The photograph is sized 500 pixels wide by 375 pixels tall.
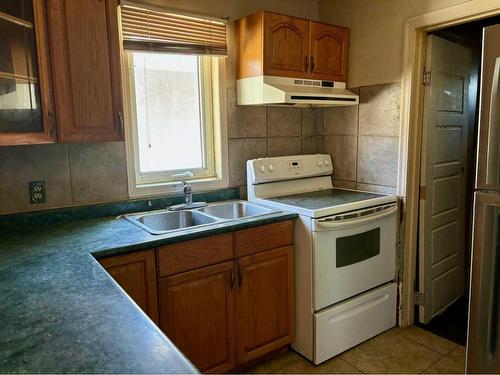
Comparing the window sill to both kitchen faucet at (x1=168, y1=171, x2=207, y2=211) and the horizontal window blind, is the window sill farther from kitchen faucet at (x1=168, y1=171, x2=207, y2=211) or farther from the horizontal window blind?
the horizontal window blind

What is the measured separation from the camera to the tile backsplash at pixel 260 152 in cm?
197

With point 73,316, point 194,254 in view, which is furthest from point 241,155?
point 73,316

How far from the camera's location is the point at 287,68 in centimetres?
241

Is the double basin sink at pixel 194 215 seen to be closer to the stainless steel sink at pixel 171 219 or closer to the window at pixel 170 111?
the stainless steel sink at pixel 171 219

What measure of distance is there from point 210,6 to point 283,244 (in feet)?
5.14

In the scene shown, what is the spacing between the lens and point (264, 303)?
2174 mm

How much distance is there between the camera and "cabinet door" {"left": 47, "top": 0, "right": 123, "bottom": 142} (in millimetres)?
1687

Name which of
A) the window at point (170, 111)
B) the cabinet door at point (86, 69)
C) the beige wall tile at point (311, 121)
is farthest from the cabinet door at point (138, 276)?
the beige wall tile at point (311, 121)

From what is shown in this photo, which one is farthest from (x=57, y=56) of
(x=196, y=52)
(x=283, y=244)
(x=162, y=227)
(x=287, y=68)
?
(x=283, y=244)

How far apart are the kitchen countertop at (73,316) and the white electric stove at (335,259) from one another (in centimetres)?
88

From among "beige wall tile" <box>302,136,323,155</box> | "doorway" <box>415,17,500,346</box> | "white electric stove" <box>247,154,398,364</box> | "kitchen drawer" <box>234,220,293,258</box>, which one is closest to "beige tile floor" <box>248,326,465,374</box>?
"white electric stove" <box>247,154,398,364</box>

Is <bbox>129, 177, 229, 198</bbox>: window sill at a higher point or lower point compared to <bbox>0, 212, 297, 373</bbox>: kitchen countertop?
higher

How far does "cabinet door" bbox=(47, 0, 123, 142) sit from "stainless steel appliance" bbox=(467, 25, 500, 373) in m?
1.68

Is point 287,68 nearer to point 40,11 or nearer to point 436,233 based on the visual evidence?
point 40,11
